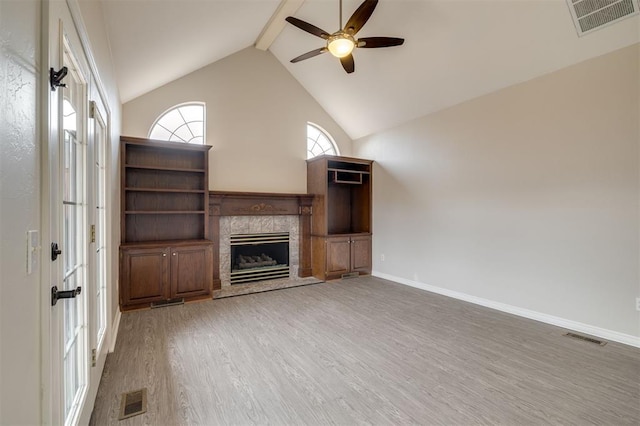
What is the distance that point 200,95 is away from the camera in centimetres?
492

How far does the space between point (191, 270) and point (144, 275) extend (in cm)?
55

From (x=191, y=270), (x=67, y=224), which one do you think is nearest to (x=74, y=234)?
(x=67, y=224)

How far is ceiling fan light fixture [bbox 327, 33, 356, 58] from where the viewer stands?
309 cm

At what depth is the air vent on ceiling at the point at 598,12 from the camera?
8.71 ft

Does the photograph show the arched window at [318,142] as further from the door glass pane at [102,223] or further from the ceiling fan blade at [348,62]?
the door glass pane at [102,223]

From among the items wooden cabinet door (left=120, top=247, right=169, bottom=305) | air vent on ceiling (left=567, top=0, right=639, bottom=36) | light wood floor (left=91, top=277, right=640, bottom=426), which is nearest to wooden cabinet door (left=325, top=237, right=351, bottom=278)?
light wood floor (left=91, top=277, right=640, bottom=426)

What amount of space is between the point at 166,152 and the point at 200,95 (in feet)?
3.85

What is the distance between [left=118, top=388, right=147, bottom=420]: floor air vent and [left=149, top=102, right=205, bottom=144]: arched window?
3742mm

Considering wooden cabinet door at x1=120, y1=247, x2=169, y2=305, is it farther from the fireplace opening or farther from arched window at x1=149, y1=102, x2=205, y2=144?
arched window at x1=149, y1=102, x2=205, y2=144

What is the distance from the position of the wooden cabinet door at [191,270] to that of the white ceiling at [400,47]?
7.31 ft

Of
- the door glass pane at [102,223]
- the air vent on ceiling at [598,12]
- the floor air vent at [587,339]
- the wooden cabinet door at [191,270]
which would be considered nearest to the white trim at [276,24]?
the door glass pane at [102,223]

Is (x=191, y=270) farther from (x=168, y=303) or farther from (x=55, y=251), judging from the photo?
(x=55, y=251)

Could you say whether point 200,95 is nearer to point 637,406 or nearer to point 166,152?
point 166,152

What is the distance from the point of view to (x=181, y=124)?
16.0ft
